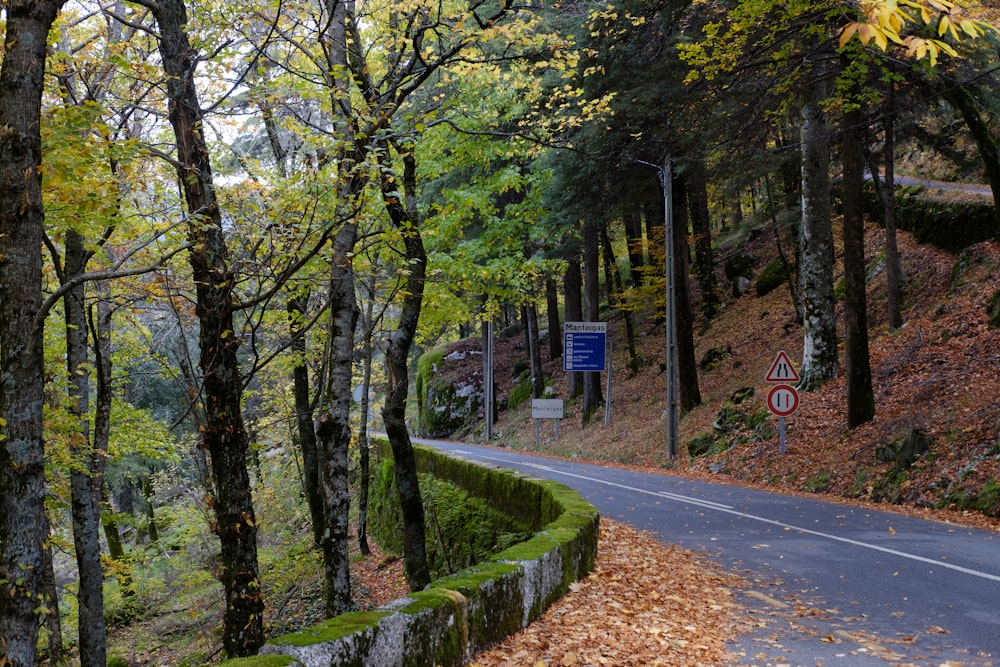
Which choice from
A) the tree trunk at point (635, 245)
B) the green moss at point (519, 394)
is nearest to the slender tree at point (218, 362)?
the tree trunk at point (635, 245)

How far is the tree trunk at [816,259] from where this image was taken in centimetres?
1719

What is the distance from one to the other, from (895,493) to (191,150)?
11.7m

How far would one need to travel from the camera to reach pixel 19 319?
4.77 m

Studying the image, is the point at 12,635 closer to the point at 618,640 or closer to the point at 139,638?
the point at 618,640

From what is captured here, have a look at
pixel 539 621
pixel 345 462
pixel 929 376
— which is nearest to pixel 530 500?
pixel 345 462

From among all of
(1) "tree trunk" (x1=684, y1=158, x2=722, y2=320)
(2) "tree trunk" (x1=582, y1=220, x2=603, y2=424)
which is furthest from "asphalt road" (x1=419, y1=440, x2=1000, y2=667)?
(1) "tree trunk" (x1=684, y1=158, x2=722, y2=320)

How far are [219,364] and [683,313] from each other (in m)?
17.1

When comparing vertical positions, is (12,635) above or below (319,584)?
above

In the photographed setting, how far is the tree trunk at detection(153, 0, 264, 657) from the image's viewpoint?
20.1 feet

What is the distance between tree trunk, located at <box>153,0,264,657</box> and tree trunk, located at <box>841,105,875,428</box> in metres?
12.0

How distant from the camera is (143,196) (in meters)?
9.02

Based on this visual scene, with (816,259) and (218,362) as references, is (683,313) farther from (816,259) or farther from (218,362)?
(218,362)

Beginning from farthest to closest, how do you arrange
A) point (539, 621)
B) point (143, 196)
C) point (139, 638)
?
point (139, 638), point (143, 196), point (539, 621)

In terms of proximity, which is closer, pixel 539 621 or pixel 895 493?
pixel 539 621
